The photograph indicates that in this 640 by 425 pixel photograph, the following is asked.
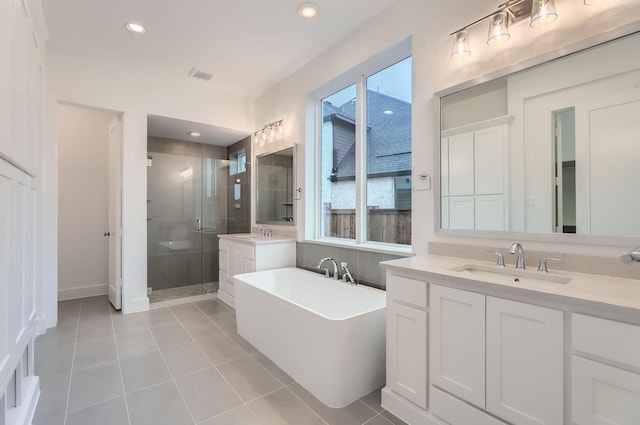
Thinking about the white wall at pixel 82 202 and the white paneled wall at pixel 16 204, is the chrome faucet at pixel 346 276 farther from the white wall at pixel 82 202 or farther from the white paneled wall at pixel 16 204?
the white wall at pixel 82 202

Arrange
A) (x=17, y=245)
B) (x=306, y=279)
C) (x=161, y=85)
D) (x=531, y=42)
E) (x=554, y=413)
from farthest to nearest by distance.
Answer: (x=161, y=85), (x=306, y=279), (x=531, y=42), (x=17, y=245), (x=554, y=413)

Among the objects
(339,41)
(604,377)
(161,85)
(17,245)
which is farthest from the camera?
(161,85)

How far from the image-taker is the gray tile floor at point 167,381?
68.6 inches

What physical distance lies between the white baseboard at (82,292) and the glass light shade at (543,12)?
5.34 meters

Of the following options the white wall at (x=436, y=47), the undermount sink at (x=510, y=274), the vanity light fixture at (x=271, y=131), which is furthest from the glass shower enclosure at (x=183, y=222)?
the undermount sink at (x=510, y=274)

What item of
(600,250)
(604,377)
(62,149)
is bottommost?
(604,377)

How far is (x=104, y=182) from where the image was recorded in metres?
4.25

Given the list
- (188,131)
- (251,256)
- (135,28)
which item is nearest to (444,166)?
(251,256)

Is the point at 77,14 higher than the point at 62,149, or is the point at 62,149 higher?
the point at 77,14

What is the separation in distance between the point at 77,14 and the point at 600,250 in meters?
3.93

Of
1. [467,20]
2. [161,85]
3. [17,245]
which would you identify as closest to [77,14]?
[161,85]

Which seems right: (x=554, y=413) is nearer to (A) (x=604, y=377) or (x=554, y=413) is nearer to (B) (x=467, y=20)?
(A) (x=604, y=377)

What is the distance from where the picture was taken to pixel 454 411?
1.49 meters

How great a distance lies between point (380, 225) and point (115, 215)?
124 inches
